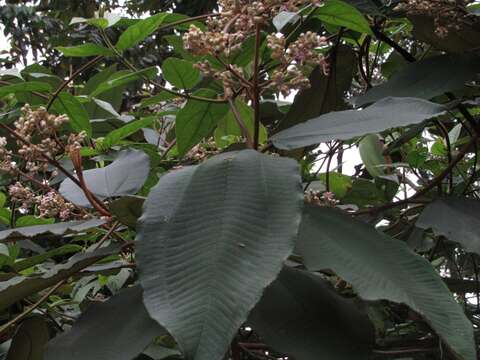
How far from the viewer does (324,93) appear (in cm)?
98

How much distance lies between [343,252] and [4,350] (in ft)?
1.75

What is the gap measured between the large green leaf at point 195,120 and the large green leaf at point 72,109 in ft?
0.57

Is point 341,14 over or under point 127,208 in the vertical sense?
over

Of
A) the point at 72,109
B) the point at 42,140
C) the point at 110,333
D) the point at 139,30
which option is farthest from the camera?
the point at 72,109

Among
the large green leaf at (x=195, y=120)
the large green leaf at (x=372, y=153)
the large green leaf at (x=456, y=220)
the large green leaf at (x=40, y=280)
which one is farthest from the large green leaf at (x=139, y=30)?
the large green leaf at (x=372, y=153)

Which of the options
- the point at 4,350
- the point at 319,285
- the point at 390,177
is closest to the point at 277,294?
the point at 319,285

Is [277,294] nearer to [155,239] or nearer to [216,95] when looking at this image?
[155,239]

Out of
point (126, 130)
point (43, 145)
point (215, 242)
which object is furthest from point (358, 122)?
point (126, 130)

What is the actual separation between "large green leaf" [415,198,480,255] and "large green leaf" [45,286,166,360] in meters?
0.35

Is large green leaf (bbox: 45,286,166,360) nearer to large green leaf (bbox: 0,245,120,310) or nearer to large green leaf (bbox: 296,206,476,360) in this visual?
large green leaf (bbox: 0,245,120,310)

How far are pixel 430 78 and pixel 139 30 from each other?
15.7 inches

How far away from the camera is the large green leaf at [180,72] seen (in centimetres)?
84

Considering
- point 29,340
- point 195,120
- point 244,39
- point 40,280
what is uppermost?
point 244,39

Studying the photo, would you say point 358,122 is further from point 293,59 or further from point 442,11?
point 442,11
